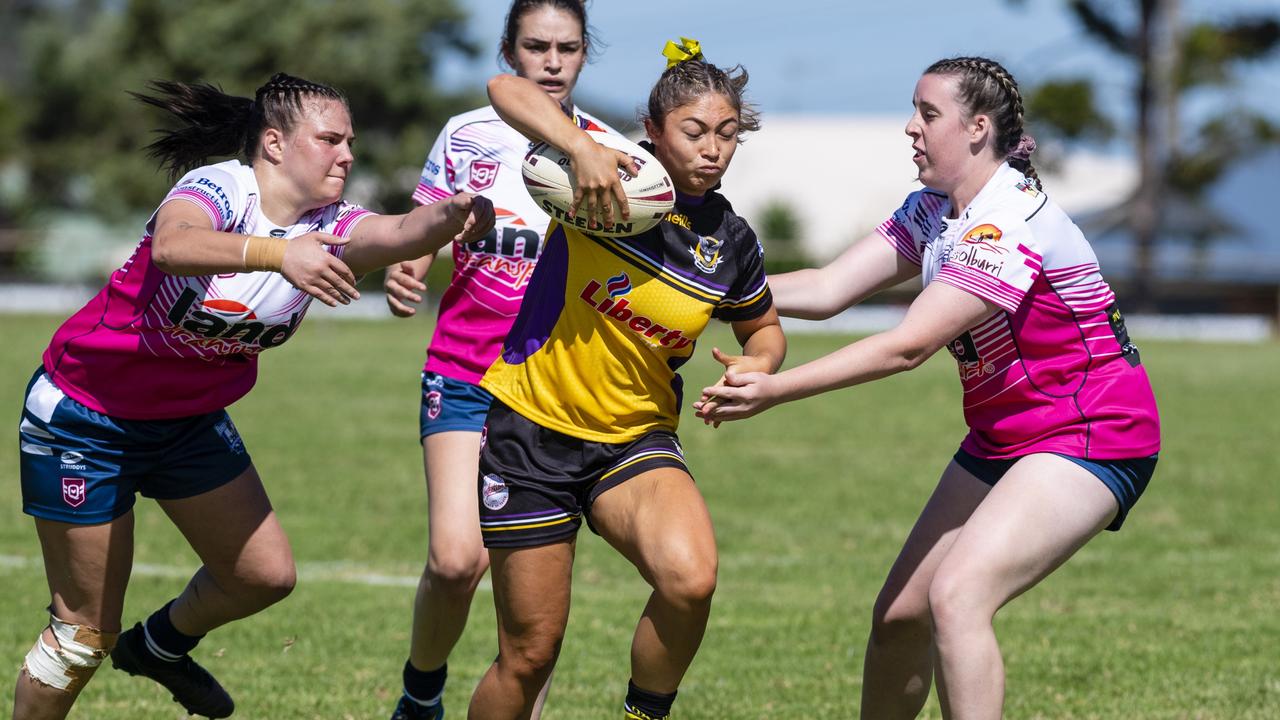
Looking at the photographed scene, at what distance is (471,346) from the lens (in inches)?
236

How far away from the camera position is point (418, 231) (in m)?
4.46

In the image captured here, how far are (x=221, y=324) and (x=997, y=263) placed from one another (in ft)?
8.05

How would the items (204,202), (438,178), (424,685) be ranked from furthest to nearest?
1. (438,178)
2. (424,685)
3. (204,202)

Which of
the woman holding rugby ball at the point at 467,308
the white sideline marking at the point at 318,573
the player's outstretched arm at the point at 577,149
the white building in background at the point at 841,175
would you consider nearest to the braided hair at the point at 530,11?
the woman holding rugby ball at the point at 467,308

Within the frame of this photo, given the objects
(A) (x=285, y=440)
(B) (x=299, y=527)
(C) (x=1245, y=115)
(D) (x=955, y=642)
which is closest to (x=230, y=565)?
(D) (x=955, y=642)

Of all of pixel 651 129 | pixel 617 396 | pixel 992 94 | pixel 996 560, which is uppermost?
pixel 992 94

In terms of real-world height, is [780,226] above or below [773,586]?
below

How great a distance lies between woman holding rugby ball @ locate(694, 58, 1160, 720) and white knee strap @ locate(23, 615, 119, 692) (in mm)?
2276

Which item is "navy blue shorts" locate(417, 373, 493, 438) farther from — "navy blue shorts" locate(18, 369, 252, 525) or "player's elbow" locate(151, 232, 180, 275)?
"player's elbow" locate(151, 232, 180, 275)

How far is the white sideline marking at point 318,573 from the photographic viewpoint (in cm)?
898

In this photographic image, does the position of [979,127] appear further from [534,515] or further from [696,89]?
[534,515]

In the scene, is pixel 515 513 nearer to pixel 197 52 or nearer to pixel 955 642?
pixel 955 642

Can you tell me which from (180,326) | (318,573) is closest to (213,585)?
(180,326)

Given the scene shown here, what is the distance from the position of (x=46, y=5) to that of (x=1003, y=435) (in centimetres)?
6417
